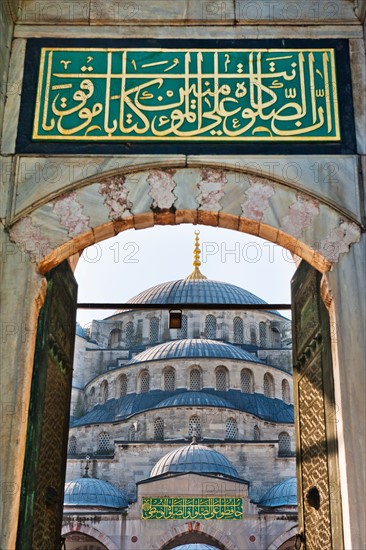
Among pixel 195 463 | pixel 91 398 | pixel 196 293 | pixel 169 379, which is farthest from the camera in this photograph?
pixel 196 293

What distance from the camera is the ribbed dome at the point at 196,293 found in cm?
4162

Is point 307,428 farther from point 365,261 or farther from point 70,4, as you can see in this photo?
point 70,4

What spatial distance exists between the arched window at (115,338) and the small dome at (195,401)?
1039 cm

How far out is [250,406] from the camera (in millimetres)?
36094

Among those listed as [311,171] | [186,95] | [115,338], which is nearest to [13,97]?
[186,95]

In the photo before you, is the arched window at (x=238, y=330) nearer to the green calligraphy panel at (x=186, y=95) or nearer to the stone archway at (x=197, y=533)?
the stone archway at (x=197, y=533)

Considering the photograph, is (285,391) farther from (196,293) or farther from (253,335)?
(196,293)

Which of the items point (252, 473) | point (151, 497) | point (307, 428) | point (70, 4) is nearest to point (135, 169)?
point (70, 4)

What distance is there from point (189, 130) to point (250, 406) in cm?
3231

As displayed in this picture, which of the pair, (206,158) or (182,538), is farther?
(182,538)

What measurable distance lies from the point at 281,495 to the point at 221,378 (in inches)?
331

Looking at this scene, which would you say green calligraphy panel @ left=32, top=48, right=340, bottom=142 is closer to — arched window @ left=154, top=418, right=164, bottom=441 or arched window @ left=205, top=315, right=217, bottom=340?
arched window @ left=154, top=418, right=164, bottom=441

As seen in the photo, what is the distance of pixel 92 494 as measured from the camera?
98.7 ft

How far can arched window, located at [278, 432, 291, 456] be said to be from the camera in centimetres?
3584
